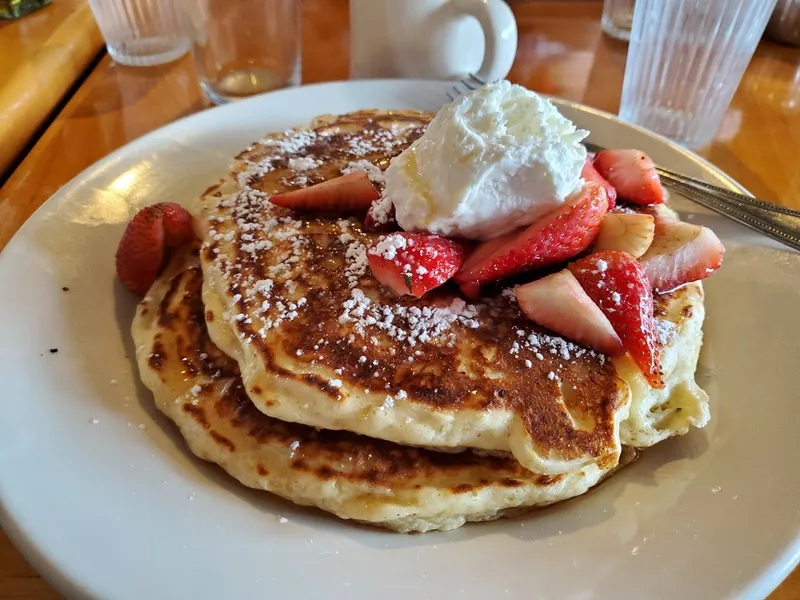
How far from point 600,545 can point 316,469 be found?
0.37m

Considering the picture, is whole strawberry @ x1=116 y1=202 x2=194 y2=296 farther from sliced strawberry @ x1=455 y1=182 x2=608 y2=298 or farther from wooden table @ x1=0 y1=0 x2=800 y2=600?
sliced strawberry @ x1=455 y1=182 x2=608 y2=298

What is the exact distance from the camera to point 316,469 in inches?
32.8

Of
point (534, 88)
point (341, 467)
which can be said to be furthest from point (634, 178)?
point (534, 88)

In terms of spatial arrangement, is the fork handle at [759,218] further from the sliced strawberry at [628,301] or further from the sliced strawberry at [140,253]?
the sliced strawberry at [140,253]

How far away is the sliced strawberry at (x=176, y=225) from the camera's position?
1.15 metres

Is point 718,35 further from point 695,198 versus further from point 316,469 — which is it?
point 316,469

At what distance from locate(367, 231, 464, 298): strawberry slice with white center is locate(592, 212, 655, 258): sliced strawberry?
10.0 inches

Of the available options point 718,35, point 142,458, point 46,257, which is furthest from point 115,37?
point 718,35

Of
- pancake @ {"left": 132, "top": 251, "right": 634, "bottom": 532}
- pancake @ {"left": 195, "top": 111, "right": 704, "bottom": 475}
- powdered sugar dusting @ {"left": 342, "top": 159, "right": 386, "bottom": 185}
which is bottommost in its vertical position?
pancake @ {"left": 132, "top": 251, "right": 634, "bottom": 532}

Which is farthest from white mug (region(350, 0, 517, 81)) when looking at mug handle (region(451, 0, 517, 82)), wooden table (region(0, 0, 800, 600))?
wooden table (region(0, 0, 800, 600))

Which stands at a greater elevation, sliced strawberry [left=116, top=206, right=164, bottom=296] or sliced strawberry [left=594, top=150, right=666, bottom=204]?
sliced strawberry [left=594, top=150, right=666, bottom=204]

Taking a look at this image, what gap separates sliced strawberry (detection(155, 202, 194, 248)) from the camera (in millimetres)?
1152

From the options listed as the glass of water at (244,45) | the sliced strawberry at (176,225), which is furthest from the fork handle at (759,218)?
the glass of water at (244,45)

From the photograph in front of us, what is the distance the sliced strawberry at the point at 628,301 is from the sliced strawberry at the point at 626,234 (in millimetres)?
67
